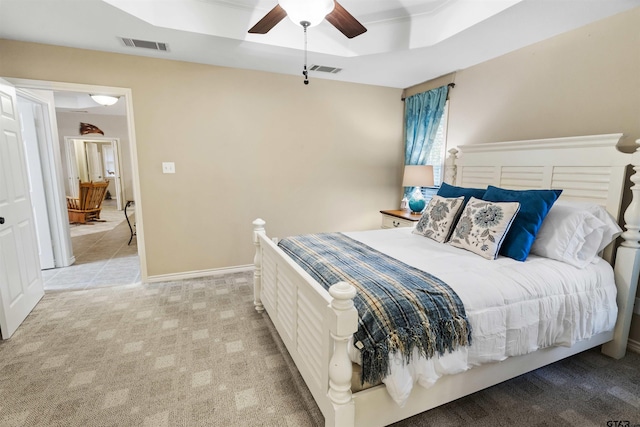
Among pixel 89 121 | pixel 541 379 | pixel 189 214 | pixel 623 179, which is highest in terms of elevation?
pixel 89 121

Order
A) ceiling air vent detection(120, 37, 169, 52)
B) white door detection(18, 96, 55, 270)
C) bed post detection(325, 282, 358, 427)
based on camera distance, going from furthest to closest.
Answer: white door detection(18, 96, 55, 270) < ceiling air vent detection(120, 37, 169, 52) < bed post detection(325, 282, 358, 427)

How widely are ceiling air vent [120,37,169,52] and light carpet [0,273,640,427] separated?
7.82 feet

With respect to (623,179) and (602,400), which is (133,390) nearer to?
(602,400)

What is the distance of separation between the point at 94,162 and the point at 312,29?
1016 centimetres

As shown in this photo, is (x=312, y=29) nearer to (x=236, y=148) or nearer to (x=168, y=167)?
(x=236, y=148)

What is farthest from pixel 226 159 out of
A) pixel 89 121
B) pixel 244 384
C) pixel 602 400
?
pixel 89 121

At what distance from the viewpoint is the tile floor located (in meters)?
3.34

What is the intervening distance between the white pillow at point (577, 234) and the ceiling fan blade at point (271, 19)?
2.21m

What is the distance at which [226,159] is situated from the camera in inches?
136

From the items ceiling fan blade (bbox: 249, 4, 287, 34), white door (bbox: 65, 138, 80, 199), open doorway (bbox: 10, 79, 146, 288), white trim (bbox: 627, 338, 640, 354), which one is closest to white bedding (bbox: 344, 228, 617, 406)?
white trim (bbox: 627, 338, 640, 354)

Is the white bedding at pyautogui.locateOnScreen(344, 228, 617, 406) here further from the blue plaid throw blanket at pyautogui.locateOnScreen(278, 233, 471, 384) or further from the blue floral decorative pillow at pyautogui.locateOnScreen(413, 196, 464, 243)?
the blue floral decorative pillow at pyautogui.locateOnScreen(413, 196, 464, 243)

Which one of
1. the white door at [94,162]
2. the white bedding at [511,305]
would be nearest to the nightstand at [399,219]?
the white bedding at [511,305]

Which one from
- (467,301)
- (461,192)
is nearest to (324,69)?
(461,192)

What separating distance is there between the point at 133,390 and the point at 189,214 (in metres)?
1.97
